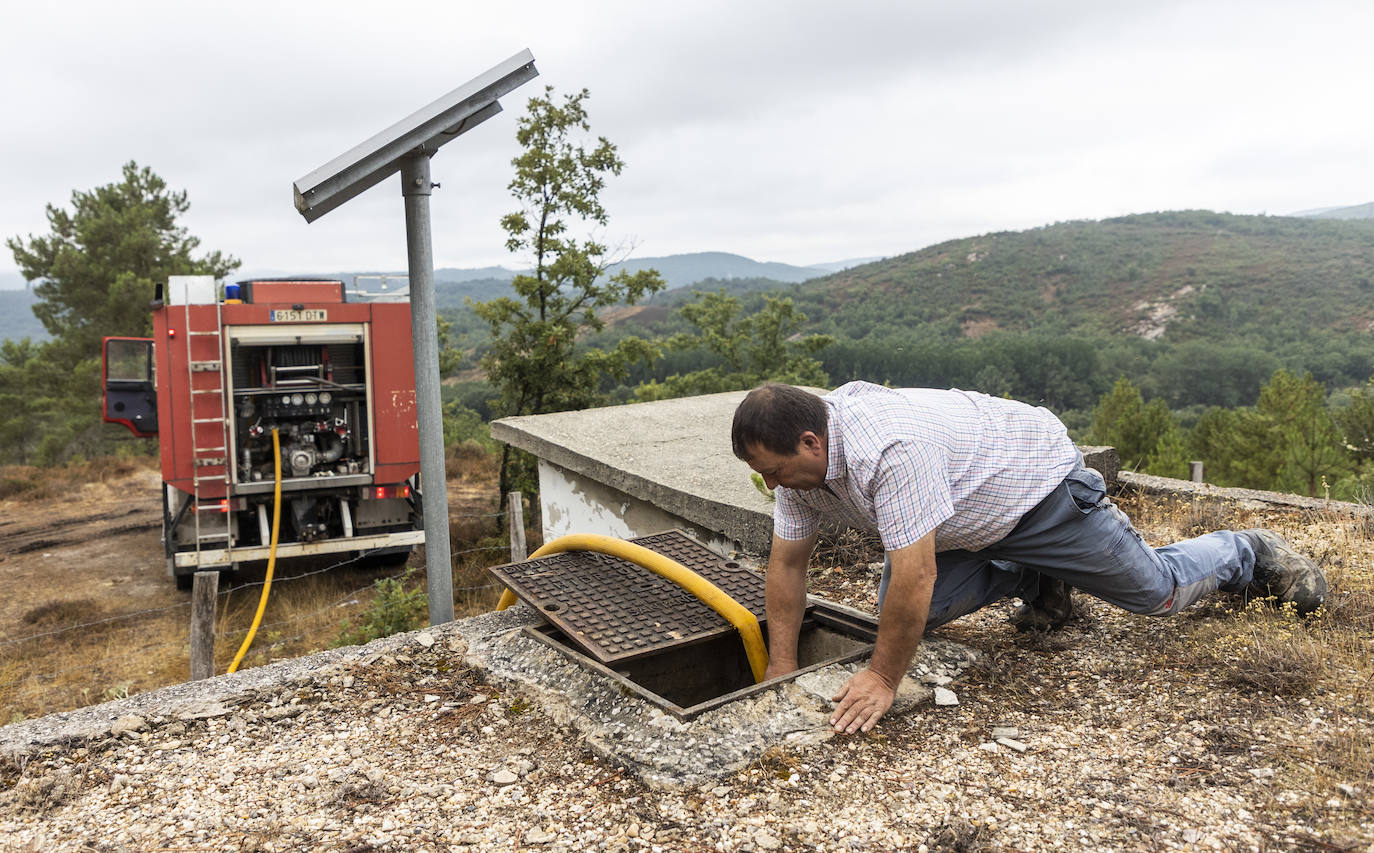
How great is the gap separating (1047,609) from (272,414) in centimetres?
726

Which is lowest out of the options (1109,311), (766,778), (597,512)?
(766,778)

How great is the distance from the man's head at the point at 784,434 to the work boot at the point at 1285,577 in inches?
73.1

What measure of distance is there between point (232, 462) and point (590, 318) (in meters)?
5.18

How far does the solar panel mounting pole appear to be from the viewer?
3.10 metres

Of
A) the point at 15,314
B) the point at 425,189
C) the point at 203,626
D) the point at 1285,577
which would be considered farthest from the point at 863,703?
the point at 15,314

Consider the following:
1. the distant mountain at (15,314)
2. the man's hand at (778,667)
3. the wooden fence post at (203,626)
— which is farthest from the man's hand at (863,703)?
the distant mountain at (15,314)

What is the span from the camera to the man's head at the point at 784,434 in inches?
96.1

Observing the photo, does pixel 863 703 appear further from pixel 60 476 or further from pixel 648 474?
pixel 60 476

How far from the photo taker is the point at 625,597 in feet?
11.0

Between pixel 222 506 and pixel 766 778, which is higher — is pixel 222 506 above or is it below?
above

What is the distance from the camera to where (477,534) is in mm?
11742

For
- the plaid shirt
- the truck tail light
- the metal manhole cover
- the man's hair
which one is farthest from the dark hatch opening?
the truck tail light

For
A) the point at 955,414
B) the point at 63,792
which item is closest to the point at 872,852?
the point at 955,414

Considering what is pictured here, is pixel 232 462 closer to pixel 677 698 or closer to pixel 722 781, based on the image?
pixel 677 698
